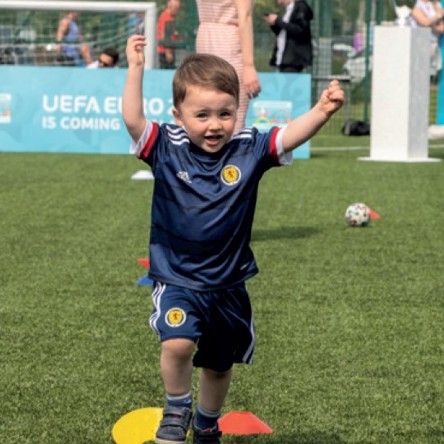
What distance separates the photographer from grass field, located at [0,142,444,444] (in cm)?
450

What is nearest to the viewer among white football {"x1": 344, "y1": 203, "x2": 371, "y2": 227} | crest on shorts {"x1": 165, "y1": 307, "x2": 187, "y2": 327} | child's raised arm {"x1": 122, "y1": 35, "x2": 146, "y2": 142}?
crest on shorts {"x1": 165, "y1": 307, "x2": 187, "y2": 327}

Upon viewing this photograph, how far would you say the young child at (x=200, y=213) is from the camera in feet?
12.8

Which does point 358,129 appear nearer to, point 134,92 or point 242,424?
point 242,424

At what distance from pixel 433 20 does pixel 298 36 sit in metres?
2.24

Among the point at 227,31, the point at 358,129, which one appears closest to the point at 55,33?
the point at 358,129

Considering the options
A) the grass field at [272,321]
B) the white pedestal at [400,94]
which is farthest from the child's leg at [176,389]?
the white pedestal at [400,94]

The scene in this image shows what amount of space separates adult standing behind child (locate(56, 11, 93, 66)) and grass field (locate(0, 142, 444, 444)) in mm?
8207

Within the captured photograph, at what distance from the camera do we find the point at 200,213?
12.9ft

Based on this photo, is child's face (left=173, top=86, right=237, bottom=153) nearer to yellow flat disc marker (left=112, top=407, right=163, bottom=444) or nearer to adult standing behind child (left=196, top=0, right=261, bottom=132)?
yellow flat disc marker (left=112, top=407, right=163, bottom=444)

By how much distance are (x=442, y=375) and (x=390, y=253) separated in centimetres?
314

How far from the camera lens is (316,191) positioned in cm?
1186

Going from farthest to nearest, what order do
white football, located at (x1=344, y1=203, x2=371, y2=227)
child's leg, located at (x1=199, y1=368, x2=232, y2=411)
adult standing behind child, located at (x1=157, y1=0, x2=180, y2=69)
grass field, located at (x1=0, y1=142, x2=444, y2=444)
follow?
1. adult standing behind child, located at (x1=157, y1=0, x2=180, y2=69)
2. white football, located at (x1=344, y1=203, x2=371, y2=227)
3. grass field, located at (x1=0, y1=142, x2=444, y2=444)
4. child's leg, located at (x1=199, y1=368, x2=232, y2=411)

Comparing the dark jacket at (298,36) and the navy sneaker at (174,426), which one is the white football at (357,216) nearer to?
the navy sneaker at (174,426)

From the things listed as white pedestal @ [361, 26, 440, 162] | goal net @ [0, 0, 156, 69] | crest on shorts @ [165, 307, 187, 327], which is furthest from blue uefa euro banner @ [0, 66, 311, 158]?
crest on shorts @ [165, 307, 187, 327]
